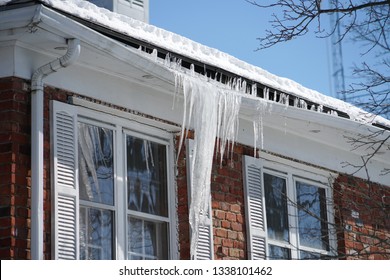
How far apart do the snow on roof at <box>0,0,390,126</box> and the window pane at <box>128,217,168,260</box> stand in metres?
1.48

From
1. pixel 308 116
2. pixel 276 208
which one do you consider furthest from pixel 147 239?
pixel 308 116

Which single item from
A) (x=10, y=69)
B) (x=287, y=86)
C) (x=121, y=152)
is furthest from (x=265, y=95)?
(x=10, y=69)

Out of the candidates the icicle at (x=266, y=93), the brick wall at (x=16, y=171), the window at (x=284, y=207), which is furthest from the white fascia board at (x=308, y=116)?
the brick wall at (x=16, y=171)

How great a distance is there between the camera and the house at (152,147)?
8773mm

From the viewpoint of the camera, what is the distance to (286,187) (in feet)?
38.0

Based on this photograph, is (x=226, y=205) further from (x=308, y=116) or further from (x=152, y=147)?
(x=308, y=116)

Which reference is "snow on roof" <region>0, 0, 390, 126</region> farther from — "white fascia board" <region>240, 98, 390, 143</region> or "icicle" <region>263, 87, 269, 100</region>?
"white fascia board" <region>240, 98, 390, 143</region>

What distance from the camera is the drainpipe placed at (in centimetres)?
861

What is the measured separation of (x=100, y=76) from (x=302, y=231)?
3104 millimetres

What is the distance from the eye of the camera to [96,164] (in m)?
9.52

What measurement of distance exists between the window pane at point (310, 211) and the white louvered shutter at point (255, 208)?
1.95 ft

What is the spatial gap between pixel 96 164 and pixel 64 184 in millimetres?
552
